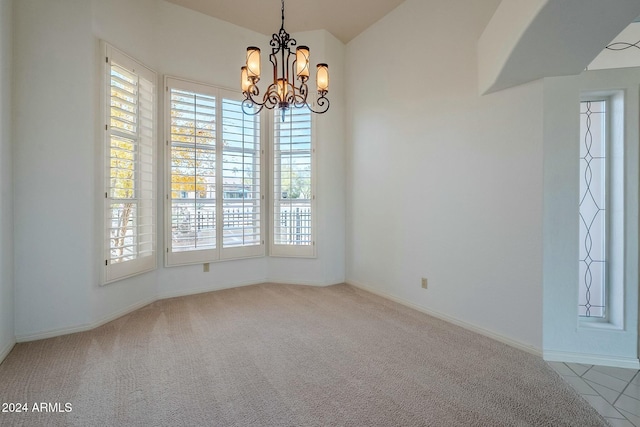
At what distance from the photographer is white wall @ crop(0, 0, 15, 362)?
2.49 meters

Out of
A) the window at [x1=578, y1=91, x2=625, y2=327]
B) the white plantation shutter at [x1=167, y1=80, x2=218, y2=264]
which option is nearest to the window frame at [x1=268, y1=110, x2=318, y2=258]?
the white plantation shutter at [x1=167, y1=80, x2=218, y2=264]

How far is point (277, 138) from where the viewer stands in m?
4.62

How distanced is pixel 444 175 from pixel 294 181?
2140mm

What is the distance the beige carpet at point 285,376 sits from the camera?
182 centimetres

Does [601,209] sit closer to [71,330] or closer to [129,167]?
[129,167]

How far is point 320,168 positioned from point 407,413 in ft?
10.9

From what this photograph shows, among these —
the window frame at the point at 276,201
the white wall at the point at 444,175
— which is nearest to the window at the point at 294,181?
the window frame at the point at 276,201

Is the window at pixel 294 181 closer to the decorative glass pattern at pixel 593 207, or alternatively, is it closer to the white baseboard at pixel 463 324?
the white baseboard at pixel 463 324

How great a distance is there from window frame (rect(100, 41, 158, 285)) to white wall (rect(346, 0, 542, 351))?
105 inches

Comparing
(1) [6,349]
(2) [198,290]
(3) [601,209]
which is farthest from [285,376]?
(3) [601,209]

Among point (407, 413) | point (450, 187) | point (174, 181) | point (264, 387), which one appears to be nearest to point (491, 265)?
point (450, 187)

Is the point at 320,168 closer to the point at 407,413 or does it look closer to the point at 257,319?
the point at 257,319

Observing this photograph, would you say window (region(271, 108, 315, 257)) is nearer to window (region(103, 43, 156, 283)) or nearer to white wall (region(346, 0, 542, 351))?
white wall (region(346, 0, 542, 351))

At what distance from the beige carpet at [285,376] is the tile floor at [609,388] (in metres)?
0.09
